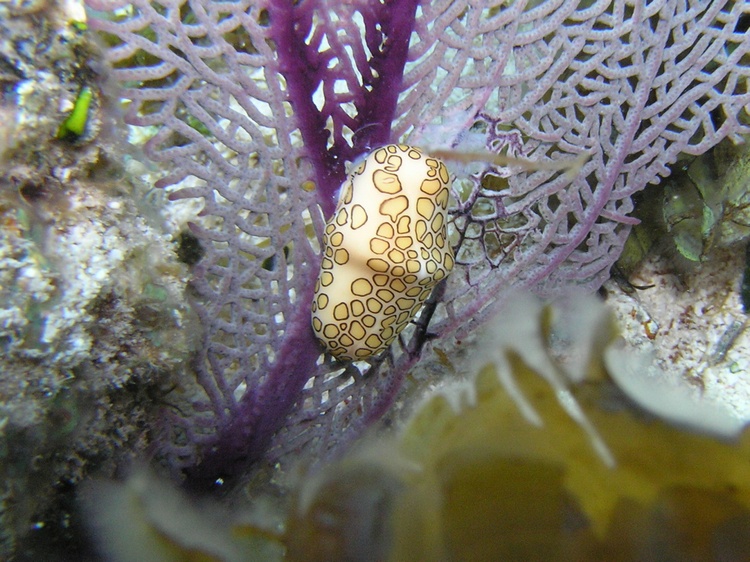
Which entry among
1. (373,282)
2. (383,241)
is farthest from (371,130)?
(373,282)

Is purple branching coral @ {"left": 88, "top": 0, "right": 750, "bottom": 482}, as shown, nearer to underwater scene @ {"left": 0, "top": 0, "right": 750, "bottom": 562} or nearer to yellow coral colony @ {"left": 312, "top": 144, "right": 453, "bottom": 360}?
underwater scene @ {"left": 0, "top": 0, "right": 750, "bottom": 562}

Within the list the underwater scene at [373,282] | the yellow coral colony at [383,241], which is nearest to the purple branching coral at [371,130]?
the underwater scene at [373,282]

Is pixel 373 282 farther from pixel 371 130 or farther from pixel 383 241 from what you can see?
pixel 371 130

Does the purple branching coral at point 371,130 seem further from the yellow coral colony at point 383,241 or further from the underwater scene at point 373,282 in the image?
the yellow coral colony at point 383,241

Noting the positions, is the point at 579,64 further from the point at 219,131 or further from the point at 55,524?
the point at 55,524

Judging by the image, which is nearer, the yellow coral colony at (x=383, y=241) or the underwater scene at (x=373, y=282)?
the underwater scene at (x=373, y=282)

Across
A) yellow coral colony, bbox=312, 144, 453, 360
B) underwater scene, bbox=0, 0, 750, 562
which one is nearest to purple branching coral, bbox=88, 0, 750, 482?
underwater scene, bbox=0, 0, 750, 562

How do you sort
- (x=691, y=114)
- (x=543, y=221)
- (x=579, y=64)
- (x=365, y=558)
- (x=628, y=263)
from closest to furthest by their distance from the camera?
(x=365, y=558)
(x=579, y=64)
(x=691, y=114)
(x=543, y=221)
(x=628, y=263)

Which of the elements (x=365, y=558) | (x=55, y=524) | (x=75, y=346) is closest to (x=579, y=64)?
(x=365, y=558)
